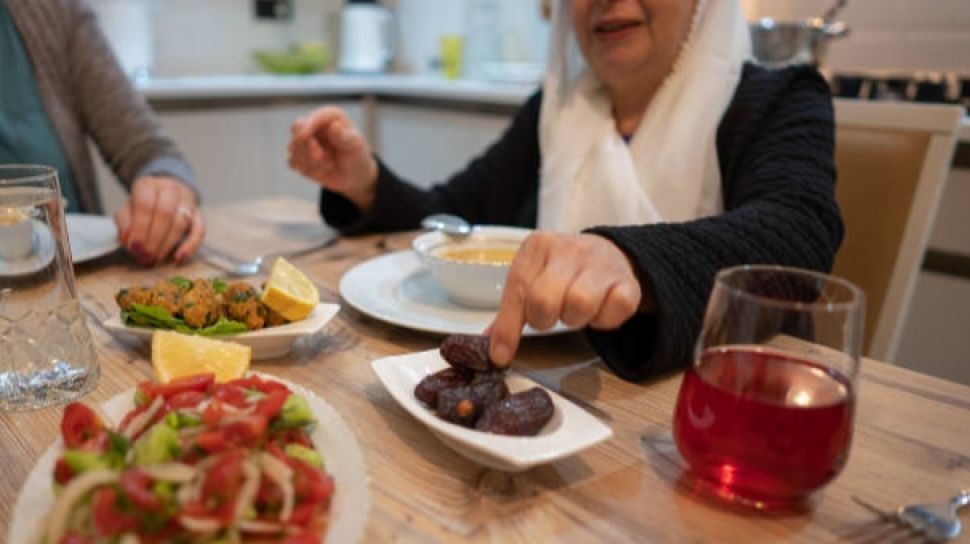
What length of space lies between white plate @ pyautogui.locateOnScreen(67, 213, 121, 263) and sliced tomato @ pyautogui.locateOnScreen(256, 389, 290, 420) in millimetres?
600

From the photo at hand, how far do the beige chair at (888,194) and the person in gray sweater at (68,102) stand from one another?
1151 mm

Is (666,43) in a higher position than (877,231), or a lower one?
higher

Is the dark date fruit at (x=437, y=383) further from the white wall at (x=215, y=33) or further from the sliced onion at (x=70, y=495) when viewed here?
the white wall at (x=215, y=33)

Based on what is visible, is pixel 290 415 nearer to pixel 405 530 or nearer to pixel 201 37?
pixel 405 530

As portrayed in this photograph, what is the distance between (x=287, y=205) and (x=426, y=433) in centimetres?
96

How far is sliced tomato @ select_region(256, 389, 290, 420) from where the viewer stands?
1.51ft

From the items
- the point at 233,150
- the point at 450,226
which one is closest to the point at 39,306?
the point at 450,226

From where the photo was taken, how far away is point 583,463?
0.53m

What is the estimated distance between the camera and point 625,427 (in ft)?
1.94

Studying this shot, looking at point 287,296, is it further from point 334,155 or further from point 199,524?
point 334,155

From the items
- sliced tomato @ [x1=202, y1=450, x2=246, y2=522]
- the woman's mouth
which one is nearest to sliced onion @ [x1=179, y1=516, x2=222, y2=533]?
sliced tomato @ [x1=202, y1=450, x2=246, y2=522]

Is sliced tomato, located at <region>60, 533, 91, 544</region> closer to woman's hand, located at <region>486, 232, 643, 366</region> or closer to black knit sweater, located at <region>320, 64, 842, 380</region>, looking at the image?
woman's hand, located at <region>486, 232, 643, 366</region>

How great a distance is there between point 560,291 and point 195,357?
0.31 metres

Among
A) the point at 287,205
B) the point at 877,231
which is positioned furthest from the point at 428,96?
the point at 877,231
